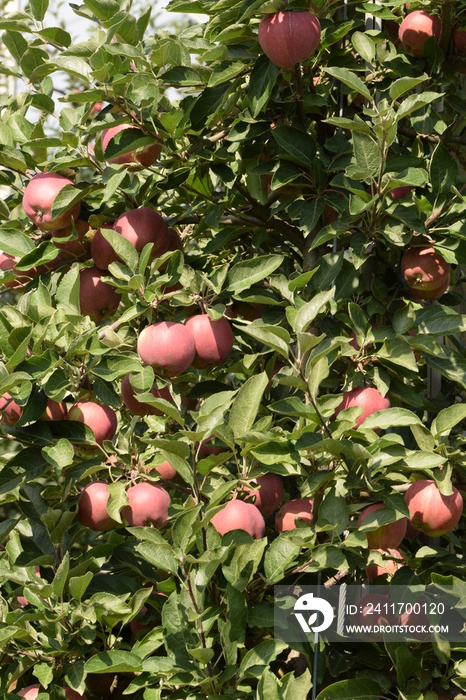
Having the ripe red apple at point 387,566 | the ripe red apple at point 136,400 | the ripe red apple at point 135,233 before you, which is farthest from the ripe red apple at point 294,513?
the ripe red apple at point 135,233

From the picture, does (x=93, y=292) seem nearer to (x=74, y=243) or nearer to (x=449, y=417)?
(x=74, y=243)

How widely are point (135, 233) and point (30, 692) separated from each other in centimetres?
73

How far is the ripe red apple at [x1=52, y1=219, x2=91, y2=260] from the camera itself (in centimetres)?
154

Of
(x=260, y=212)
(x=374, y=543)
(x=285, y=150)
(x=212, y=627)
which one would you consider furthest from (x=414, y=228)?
(x=212, y=627)

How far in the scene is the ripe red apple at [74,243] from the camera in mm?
1536

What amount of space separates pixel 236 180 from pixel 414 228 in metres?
0.39

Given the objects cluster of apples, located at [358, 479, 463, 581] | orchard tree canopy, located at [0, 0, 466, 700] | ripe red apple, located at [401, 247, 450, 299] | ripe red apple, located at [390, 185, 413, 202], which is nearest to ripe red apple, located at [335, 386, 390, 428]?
Answer: orchard tree canopy, located at [0, 0, 466, 700]

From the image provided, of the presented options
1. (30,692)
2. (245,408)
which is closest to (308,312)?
(245,408)

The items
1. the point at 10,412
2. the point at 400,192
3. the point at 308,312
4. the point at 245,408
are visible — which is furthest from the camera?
the point at 400,192

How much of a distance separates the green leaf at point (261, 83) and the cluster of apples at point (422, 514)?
24.7 inches

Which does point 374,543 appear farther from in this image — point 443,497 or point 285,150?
point 285,150

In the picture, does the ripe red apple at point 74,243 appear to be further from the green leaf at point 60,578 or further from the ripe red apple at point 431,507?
the ripe red apple at point 431,507

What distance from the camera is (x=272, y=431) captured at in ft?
4.26

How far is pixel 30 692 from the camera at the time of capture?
51.4 inches
